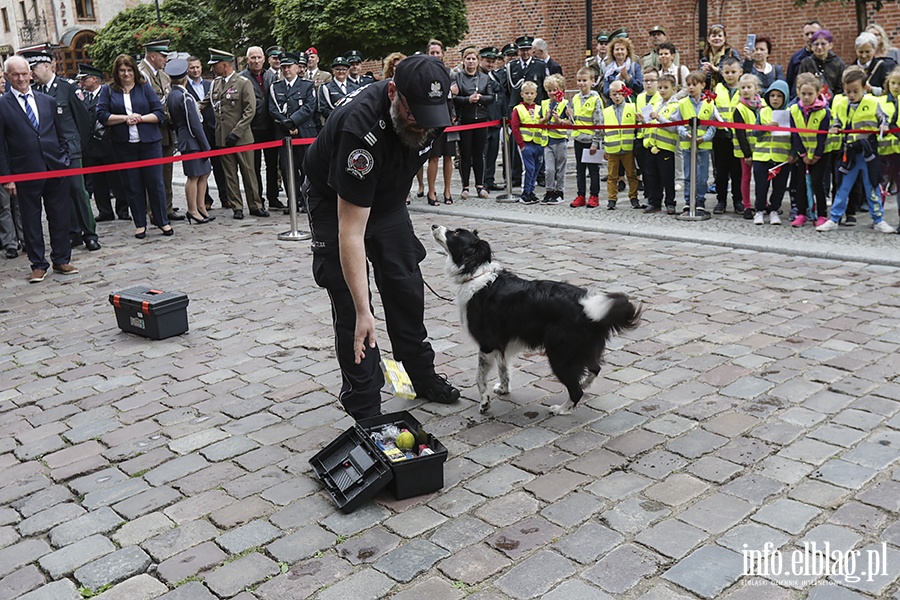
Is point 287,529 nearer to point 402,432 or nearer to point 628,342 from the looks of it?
point 402,432

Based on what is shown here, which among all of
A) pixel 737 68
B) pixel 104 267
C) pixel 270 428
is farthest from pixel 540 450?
pixel 737 68

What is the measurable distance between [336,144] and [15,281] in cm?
659

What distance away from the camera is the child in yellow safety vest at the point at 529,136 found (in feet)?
41.8

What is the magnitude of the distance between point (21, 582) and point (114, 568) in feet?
1.22

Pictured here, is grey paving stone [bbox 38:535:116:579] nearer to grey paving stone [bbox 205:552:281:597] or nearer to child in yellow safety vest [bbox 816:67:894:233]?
grey paving stone [bbox 205:552:281:597]

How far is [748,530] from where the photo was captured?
3732mm

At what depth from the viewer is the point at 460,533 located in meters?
3.83

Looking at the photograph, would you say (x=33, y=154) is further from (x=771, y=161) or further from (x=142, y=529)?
(x=771, y=161)

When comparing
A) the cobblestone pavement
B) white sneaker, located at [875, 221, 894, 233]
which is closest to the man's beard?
the cobblestone pavement

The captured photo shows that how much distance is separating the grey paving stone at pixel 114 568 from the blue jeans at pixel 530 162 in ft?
31.9

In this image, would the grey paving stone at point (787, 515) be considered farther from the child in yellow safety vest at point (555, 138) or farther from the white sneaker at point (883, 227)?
the child in yellow safety vest at point (555, 138)

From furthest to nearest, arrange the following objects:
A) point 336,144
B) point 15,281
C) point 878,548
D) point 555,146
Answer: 1. point 555,146
2. point 15,281
3. point 336,144
4. point 878,548

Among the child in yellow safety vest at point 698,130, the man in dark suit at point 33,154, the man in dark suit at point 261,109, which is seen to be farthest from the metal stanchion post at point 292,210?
the child in yellow safety vest at point 698,130

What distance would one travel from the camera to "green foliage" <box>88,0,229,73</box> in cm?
3684
